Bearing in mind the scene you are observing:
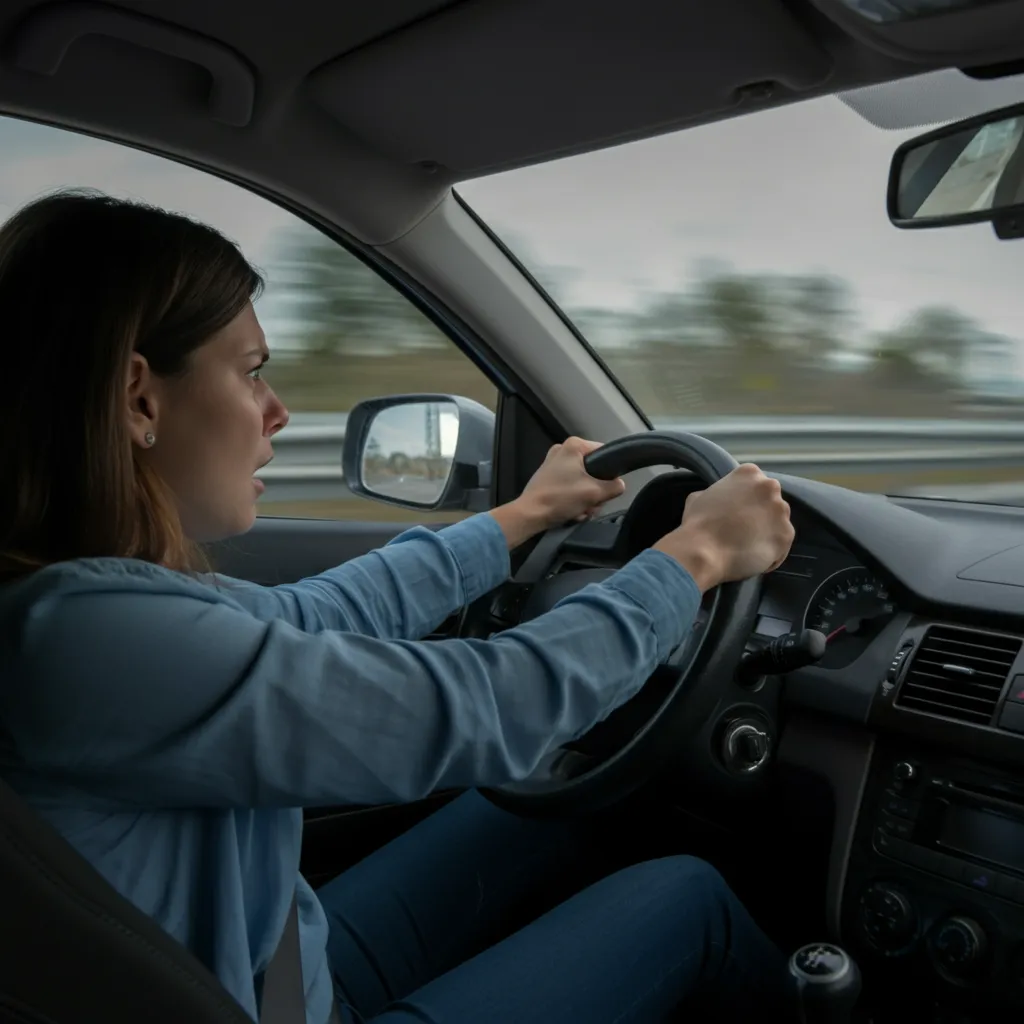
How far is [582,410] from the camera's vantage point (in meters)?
2.63

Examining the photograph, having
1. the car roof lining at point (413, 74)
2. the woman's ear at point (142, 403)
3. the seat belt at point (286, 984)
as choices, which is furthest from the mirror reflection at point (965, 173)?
the seat belt at point (286, 984)

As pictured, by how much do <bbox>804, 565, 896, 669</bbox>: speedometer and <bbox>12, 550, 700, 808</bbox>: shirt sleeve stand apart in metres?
0.84

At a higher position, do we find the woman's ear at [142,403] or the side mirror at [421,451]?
the woman's ear at [142,403]

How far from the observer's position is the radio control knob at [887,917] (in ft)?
5.78

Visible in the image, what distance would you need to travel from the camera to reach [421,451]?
116 inches

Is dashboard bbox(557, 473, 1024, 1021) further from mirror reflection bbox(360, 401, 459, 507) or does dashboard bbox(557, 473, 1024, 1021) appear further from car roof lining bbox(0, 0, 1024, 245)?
mirror reflection bbox(360, 401, 459, 507)

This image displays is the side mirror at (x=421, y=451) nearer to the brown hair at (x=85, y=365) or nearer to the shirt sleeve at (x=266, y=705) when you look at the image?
the brown hair at (x=85, y=365)

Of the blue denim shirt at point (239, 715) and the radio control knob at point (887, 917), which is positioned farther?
the radio control knob at point (887, 917)

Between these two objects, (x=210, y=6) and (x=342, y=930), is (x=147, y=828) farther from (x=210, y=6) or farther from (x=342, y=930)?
(x=210, y=6)

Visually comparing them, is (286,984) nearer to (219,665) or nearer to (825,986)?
(219,665)

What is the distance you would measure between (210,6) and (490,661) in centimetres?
105

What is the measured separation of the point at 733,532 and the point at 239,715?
67 centimetres

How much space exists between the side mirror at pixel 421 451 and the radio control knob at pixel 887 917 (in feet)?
4.60

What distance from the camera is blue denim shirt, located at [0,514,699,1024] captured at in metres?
1.01
